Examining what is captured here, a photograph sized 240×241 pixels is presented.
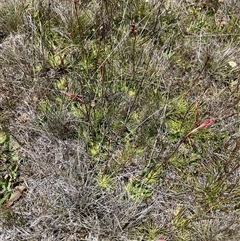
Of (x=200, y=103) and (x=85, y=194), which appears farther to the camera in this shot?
(x=200, y=103)

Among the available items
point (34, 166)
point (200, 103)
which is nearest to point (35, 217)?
point (34, 166)

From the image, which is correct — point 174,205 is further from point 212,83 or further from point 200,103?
point 212,83

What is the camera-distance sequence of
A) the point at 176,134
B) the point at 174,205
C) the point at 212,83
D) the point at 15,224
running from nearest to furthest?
the point at 15,224 → the point at 174,205 → the point at 176,134 → the point at 212,83

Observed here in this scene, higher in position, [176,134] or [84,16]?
[84,16]

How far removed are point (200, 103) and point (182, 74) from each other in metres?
0.28

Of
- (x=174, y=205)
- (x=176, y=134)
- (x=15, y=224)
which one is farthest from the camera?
(x=176, y=134)

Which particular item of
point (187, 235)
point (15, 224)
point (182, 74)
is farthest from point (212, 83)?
point (15, 224)

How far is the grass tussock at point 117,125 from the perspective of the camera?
189 centimetres

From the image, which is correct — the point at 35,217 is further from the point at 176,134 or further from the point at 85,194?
the point at 176,134

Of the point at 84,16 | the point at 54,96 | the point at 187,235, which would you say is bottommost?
the point at 187,235

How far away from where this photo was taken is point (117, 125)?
84.7 inches

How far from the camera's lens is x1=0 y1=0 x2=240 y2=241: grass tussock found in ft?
6.20

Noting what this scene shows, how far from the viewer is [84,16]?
2516 mm

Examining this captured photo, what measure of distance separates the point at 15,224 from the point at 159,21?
5.33 ft
